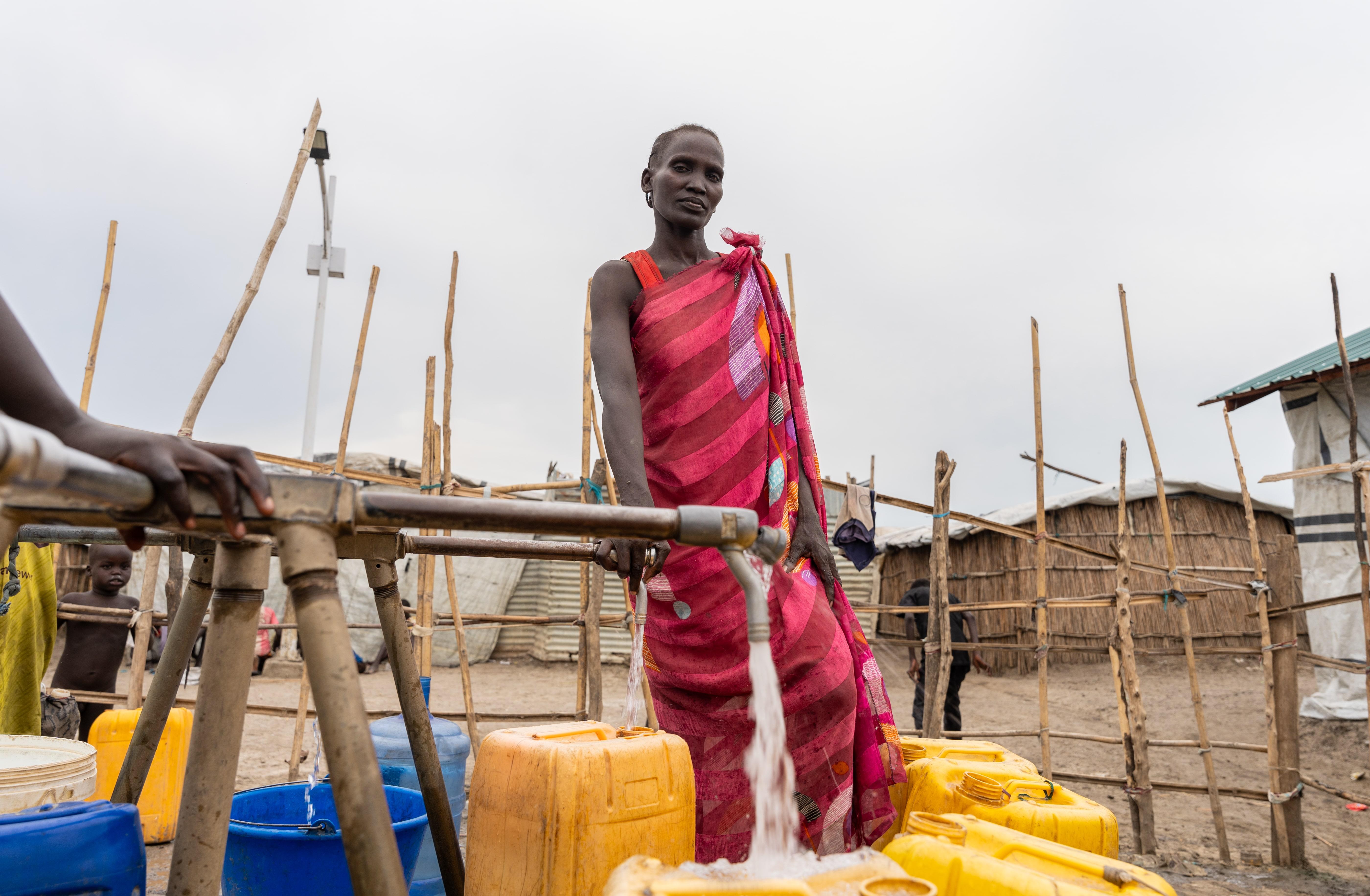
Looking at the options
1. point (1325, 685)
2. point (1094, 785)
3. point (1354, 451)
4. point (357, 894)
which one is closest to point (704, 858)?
point (357, 894)

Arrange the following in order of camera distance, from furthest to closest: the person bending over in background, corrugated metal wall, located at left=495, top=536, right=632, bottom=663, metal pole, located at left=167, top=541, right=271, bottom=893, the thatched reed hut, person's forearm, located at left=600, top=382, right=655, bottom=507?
1. corrugated metal wall, located at left=495, top=536, right=632, bottom=663
2. the thatched reed hut
3. the person bending over in background
4. person's forearm, located at left=600, top=382, right=655, bottom=507
5. metal pole, located at left=167, top=541, right=271, bottom=893

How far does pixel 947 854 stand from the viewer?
4.47ft

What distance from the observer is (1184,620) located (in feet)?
14.6

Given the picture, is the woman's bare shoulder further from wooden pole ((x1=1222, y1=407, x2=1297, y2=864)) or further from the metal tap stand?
wooden pole ((x1=1222, y1=407, x2=1297, y2=864))

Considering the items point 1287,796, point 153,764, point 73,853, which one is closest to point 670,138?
point 73,853

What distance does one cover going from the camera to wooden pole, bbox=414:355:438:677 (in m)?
4.21

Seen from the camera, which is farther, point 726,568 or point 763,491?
point 763,491

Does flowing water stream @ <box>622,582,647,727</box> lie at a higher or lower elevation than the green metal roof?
lower

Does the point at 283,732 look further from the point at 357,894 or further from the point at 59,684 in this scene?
the point at 357,894

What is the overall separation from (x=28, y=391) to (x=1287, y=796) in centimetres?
516

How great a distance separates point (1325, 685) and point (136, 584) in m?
15.7

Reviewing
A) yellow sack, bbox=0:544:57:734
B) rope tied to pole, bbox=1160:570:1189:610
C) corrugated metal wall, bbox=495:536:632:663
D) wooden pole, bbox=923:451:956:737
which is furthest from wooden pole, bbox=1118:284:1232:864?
corrugated metal wall, bbox=495:536:632:663

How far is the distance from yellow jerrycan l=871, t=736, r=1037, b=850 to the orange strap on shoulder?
1350mm

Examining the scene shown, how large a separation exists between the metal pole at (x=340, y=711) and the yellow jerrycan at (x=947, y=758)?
147 cm
